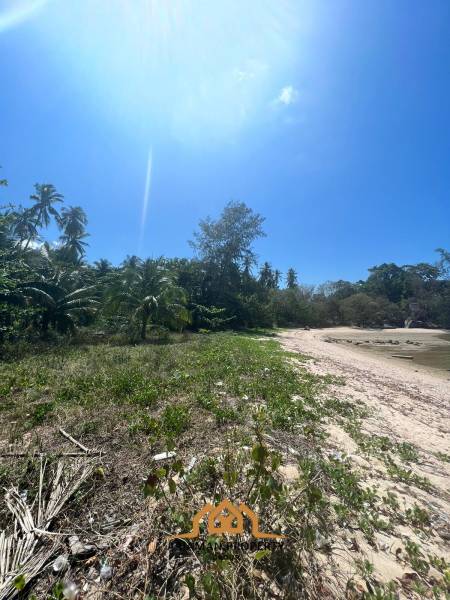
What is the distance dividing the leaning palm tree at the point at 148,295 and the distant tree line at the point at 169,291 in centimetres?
6

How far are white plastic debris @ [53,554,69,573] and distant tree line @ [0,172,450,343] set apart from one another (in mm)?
10152

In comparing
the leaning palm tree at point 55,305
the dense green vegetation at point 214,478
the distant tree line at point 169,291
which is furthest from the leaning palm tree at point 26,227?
the dense green vegetation at point 214,478

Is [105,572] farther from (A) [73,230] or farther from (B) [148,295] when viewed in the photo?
(A) [73,230]

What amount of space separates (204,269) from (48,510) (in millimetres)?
26033

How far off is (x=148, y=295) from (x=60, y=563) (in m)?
13.1

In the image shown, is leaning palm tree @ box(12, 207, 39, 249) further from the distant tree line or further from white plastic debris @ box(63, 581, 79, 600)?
white plastic debris @ box(63, 581, 79, 600)

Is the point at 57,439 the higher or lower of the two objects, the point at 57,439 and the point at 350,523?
the higher

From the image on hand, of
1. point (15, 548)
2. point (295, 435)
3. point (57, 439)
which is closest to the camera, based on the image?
point (15, 548)

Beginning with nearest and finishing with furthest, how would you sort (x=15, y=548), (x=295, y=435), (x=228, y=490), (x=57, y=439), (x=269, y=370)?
(x=15, y=548), (x=228, y=490), (x=57, y=439), (x=295, y=435), (x=269, y=370)

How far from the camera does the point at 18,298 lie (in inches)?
444

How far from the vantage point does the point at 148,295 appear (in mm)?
14070

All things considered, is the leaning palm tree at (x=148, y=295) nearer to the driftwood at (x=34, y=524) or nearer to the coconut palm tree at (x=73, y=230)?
the driftwood at (x=34, y=524)

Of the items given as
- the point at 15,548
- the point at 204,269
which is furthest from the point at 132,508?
the point at 204,269

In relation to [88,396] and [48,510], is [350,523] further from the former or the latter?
[88,396]
